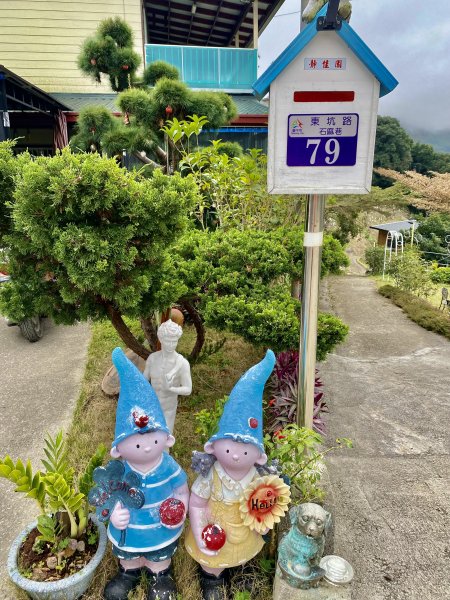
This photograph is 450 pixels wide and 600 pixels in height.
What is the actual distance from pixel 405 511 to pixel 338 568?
3.76 feet

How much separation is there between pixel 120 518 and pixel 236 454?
0.65 m

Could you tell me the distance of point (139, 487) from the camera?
2082 millimetres

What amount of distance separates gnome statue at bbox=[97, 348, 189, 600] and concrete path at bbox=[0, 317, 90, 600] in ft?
2.80

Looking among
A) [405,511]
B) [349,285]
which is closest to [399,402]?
[405,511]

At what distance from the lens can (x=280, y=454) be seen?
7.99 feet

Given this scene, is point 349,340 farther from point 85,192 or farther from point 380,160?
point 380,160

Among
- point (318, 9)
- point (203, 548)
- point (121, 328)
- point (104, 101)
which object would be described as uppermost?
Answer: point (104, 101)

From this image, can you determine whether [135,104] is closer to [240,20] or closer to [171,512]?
[171,512]

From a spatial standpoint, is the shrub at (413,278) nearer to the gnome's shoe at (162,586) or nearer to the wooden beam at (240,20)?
the wooden beam at (240,20)

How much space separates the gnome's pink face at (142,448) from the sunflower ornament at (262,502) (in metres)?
0.47

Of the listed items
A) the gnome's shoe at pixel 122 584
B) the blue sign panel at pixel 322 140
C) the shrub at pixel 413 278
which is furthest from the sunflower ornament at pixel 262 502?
the shrub at pixel 413 278

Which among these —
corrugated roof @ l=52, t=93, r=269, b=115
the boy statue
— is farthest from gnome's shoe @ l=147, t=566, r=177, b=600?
corrugated roof @ l=52, t=93, r=269, b=115

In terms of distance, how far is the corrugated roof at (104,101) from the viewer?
35.6 ft

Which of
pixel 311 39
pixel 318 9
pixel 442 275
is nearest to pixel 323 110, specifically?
pixel 311 39
